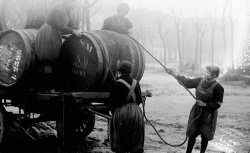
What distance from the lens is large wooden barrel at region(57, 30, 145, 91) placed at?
206 inches

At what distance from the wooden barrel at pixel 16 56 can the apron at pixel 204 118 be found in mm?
2551

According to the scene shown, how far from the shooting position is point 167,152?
20.1 ft

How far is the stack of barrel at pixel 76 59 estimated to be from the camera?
5.28 metres

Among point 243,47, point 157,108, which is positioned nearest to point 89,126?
point 157,108

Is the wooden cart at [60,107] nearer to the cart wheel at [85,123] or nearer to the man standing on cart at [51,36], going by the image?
the man standing on cart at [51,36]

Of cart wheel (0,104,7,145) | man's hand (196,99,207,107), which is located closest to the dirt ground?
cart wheel (0,104,7,145)

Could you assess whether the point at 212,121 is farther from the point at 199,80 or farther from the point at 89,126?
the point at 89,126

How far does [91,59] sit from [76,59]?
0.96ft

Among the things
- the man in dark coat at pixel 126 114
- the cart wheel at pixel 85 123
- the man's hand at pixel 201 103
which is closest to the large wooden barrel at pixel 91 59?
the man in dark coat at pixel 126 114

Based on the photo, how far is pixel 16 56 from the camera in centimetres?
564

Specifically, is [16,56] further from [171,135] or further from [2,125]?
[171,135]

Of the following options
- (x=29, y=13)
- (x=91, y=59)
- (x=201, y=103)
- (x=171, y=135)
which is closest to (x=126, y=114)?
(x=91, y=59)

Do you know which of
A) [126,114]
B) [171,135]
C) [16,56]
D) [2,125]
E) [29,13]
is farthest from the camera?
[171,135]

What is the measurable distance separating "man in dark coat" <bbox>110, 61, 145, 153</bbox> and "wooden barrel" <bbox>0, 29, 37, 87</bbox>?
1616mm
